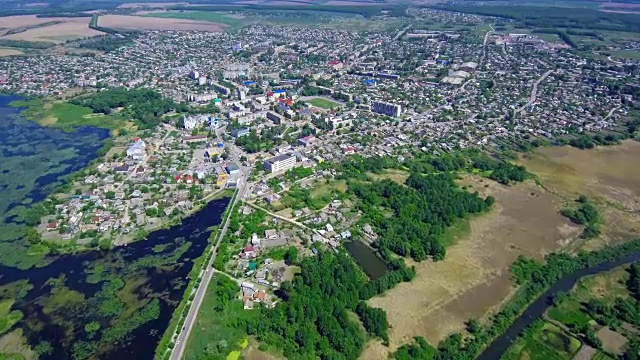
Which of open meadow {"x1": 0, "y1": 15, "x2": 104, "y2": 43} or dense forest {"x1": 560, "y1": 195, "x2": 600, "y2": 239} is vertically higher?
open meadow {"x1": 0, "y1": 15, "x2": 104, "y2": 43}

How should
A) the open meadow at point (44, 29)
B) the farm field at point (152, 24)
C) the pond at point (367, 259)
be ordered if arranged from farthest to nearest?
the farm field at point (152, 24)
the open meadow at point (44, 29)
the pond at point (367, 259)

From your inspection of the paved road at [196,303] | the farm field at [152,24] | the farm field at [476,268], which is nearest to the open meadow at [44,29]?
the farm field at [152,24]

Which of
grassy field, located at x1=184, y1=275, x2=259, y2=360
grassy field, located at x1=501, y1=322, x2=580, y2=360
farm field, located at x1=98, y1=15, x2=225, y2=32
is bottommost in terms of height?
grassy field, located at x1=501, y1=322, x2=580, y2=360

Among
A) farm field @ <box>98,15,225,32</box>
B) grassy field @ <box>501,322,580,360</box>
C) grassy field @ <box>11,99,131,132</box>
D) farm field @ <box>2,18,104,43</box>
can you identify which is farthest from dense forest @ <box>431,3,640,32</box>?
grassy field @ <box>501,322,580,360</box>

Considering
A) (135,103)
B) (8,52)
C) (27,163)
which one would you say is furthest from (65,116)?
(8,52)

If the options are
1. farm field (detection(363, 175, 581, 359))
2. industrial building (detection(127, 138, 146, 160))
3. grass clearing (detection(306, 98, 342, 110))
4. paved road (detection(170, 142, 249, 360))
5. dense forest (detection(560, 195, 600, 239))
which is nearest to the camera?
paved road (detection(170, 142, 249, 360))

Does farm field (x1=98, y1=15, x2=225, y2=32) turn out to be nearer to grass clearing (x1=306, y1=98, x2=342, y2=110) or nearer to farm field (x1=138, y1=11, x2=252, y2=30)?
farm field (x1=138, y1=11, x2=252, y2=30)

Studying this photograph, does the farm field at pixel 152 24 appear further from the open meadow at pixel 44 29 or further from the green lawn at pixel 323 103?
the green lawn at pixel 323 103
